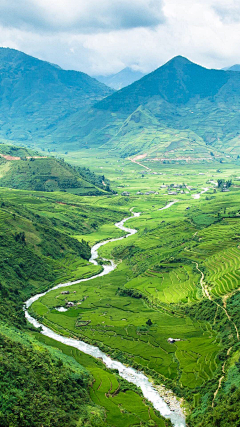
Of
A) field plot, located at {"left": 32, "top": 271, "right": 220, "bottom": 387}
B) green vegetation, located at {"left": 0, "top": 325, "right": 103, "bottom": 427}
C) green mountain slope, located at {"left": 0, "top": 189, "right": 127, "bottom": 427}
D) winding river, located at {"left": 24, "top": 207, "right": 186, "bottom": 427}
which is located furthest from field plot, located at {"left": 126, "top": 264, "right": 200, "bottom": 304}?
green vegetation, located at {"left": 0, "top": 325, "right": 103, "bottom": 427}

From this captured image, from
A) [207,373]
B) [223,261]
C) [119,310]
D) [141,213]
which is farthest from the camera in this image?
[141,213]

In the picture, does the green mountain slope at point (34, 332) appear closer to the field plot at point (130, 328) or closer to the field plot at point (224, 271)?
the field plot at point (130, 328)

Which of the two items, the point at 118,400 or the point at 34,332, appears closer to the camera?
the point at 118,400

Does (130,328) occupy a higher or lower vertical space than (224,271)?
lower

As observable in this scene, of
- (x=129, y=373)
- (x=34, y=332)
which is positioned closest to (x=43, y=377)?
(x=129, y=373)

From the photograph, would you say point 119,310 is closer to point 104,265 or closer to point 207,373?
point 207,373

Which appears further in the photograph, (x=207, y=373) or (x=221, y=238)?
(x=221, y=238)

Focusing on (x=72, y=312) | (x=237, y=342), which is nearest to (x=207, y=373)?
(x=237, y=342)

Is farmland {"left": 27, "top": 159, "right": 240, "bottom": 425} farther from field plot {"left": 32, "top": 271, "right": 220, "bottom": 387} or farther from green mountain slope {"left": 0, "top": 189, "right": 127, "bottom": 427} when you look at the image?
green mountain slope {"left": 0, "top": 189, "right": 127, "bottom": 427}

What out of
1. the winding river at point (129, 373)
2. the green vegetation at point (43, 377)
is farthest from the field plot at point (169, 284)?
the winding river at point (129, 373)

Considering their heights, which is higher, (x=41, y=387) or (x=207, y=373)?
(x=41, y=387)

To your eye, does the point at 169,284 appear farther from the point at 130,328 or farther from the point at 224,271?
the point at 130,328
